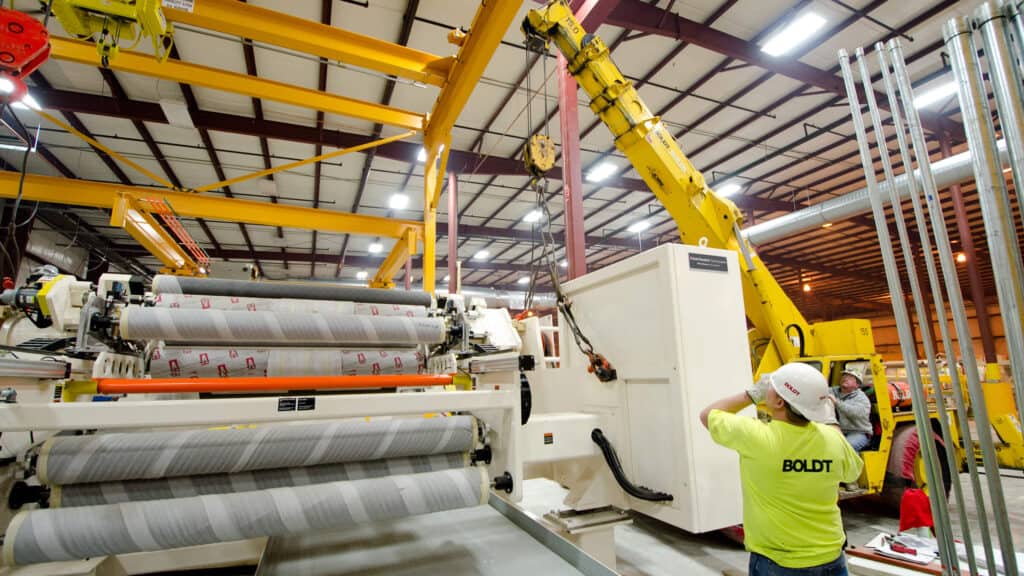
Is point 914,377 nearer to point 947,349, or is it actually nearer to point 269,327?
point 947,349

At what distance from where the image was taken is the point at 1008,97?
179cm

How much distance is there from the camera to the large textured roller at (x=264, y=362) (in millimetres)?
2318

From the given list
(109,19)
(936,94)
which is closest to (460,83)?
(109,19)

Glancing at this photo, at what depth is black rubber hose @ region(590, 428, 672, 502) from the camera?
2539 millimetres

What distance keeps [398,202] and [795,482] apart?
1043 centimetres

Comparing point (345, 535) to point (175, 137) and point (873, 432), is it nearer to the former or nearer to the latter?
point (873, 432)

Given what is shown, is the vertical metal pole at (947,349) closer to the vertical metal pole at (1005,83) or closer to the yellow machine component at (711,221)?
the vertical metal pole at (1005,83)

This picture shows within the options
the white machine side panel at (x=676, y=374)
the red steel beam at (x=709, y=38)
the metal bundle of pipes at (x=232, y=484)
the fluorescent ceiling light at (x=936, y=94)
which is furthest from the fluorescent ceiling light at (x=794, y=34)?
the metal bundle of pipes at (x=232, y=484)

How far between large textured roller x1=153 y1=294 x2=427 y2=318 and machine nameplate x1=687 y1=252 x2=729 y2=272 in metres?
1.49

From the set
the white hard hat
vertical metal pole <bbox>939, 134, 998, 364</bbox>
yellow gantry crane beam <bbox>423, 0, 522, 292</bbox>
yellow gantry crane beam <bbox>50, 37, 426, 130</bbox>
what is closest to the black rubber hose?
the white hard hat

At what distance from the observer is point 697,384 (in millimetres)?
2492

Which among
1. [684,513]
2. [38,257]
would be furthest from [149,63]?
[38,257]

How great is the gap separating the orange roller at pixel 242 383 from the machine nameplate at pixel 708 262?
4.85ft

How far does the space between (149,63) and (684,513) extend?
5049 millimetres
